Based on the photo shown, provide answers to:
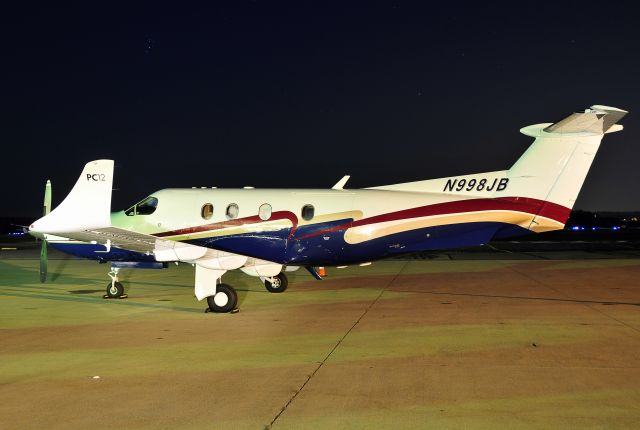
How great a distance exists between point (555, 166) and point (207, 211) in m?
8.61

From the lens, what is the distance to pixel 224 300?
15.7 m

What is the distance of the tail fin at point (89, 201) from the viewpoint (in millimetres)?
13953

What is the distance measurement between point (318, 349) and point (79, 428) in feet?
15.9

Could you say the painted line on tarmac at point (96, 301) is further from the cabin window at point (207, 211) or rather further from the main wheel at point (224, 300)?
the cabin window at point (207, 211)

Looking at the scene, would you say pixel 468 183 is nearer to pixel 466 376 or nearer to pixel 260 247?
pixel 260 247

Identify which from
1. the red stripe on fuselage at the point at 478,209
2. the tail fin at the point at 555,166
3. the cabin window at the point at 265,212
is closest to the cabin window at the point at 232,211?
the cabin window at the point at 265,212

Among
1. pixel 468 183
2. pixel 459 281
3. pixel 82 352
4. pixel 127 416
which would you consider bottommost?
pixel 459 281

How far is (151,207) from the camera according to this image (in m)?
17.9

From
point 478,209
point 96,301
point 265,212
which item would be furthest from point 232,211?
point 478,209

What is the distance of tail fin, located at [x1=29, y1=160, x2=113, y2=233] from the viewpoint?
1395 cm

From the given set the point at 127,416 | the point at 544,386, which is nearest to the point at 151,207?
the point at 127,416

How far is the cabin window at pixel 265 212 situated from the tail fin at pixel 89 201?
13.2ft

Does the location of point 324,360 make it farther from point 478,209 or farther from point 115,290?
point 115,290

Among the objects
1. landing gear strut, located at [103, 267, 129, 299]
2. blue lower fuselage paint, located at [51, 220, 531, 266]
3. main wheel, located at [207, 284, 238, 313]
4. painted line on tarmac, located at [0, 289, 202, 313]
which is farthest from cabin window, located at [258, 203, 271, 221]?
landing gear strut, located at [103, 267, 129, 299]
